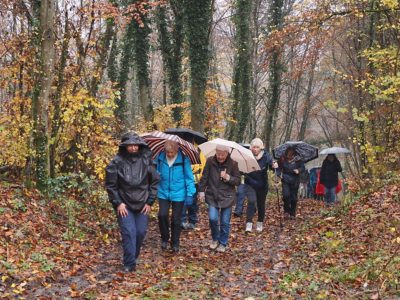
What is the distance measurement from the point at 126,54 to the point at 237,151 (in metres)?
12.4

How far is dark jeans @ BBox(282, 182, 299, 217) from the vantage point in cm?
1248

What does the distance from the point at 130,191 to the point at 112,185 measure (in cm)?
29

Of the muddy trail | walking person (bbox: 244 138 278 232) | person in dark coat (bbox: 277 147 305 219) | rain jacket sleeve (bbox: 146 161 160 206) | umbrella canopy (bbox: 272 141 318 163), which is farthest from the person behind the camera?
umbrella canopy (bbox: 272 141 318 163)

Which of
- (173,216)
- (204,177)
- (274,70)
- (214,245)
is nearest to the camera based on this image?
(173,216)

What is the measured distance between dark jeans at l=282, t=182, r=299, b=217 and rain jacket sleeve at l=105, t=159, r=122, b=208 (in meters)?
6.49

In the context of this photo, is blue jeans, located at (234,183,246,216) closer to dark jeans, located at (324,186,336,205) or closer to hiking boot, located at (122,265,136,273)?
dark jeans, located at (324,186,336,205)

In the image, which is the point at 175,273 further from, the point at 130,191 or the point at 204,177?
the point at 204,177

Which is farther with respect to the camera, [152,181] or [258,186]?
[258,186]

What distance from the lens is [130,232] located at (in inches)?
275

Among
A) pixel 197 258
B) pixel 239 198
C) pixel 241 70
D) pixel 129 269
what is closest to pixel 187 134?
pixel 239 198

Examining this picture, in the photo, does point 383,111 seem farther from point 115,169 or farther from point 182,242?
point 115,169

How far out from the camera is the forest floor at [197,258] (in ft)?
19.9

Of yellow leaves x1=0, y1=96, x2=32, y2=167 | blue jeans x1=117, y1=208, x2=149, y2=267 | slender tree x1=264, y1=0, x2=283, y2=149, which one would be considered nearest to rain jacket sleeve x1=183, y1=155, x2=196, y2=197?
blue jeans x1=117, y1=208, x2=149, y2=267

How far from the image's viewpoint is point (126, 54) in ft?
68.7
